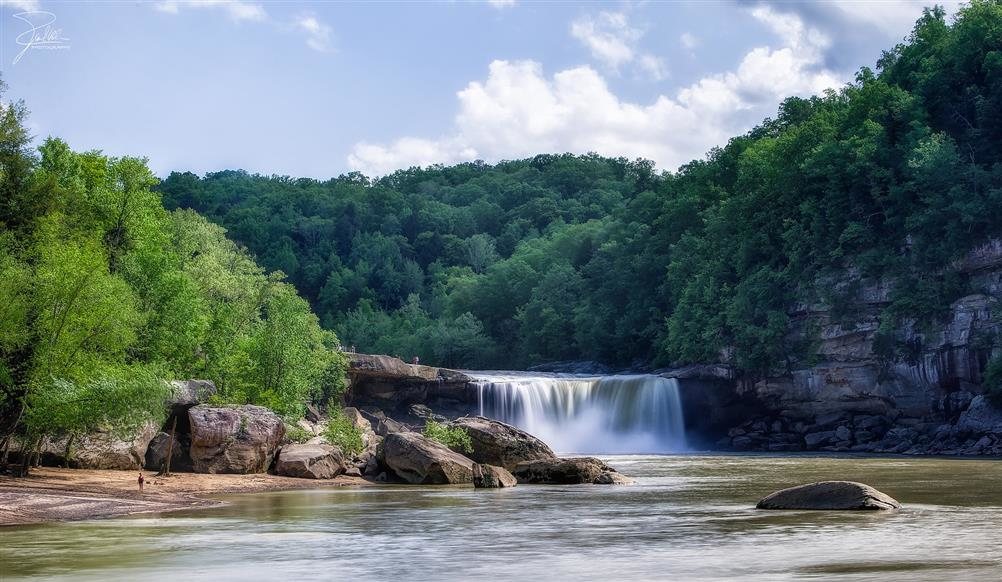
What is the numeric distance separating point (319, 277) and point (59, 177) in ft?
298

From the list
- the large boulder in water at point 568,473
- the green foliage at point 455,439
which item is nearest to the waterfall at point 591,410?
the green foliage at point 455,439

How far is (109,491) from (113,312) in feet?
20.5

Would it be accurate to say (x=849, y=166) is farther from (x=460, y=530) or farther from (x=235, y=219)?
(x=235, y=219)

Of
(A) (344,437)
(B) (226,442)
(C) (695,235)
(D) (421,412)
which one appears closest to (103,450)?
(B) (226,442)

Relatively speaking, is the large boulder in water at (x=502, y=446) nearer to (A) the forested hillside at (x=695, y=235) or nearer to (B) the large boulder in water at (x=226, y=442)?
(B) the large boulder in water at (x=226, y=442)

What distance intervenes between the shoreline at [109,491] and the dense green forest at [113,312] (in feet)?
5.49

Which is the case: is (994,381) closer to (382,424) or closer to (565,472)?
(565,472)

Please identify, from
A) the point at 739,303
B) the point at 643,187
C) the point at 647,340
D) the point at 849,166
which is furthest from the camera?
the point at 643,187

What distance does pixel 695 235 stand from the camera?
3659 inches

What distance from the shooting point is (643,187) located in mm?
117625

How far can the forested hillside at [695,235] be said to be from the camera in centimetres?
7025

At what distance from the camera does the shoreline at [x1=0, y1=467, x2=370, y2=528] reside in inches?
1081

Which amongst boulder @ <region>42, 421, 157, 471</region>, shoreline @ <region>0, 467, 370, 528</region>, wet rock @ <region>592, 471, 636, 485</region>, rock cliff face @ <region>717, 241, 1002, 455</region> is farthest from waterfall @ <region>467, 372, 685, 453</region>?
boulder @ <region>42, 421, 157, 471</region>

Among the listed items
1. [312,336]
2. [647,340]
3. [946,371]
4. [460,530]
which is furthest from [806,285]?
[460,530]
